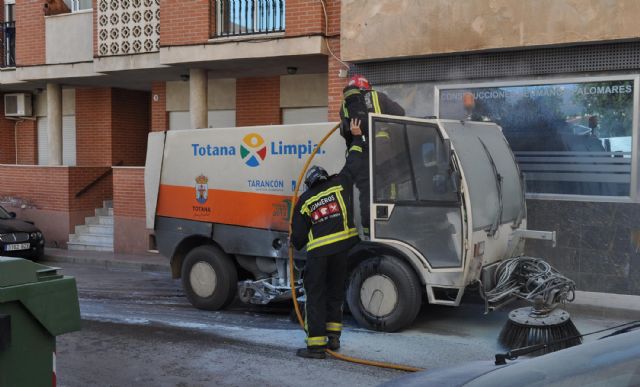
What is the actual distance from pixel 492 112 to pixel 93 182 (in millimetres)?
9448

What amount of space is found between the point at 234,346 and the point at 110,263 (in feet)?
22.7

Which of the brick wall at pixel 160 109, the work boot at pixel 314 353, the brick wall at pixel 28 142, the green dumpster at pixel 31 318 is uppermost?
the brick wall at pixel 160 109

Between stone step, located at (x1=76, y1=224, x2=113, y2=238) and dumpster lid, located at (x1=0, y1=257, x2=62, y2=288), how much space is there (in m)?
11.2

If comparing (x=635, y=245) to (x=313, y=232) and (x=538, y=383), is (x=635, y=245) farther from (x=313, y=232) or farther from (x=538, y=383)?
(x=538, y=383)

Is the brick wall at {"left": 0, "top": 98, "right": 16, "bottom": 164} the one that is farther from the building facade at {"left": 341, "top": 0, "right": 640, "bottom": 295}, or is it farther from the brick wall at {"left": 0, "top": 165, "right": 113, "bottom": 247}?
the building facade at {"left": 341, "top": 0, "right": 640, "bottom": 295}

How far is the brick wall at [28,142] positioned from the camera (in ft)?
57.3

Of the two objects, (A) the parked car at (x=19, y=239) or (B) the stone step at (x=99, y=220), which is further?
(B) the stone step at (x=99, y=220)

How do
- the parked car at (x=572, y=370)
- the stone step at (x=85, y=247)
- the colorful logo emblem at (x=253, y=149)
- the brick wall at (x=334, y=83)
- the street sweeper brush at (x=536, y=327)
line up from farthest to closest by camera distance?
the stone step at (x=85, y=247)
the brick wall at (x=334, y=83)
the colorful logo emblem at (x=253, y=149)
the street sweeper brush at (x=536, y=327)
the parked car at (x=572, y=370)

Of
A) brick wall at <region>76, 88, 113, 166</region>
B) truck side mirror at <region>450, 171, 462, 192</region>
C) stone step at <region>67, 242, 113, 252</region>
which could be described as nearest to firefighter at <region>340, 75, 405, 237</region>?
truck side mirror at <region>450, 171, 462, 192</region>

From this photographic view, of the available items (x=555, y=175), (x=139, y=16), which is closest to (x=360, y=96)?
(x=555, y=175)

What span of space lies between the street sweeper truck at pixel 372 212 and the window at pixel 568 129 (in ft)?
5.80

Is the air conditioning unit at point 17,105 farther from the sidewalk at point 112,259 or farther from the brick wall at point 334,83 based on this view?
the brick wall at point 334,83

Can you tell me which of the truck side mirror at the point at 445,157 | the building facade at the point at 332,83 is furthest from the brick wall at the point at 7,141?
the truck side mirror at the point at 445,157

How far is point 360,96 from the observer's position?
6.94 m
